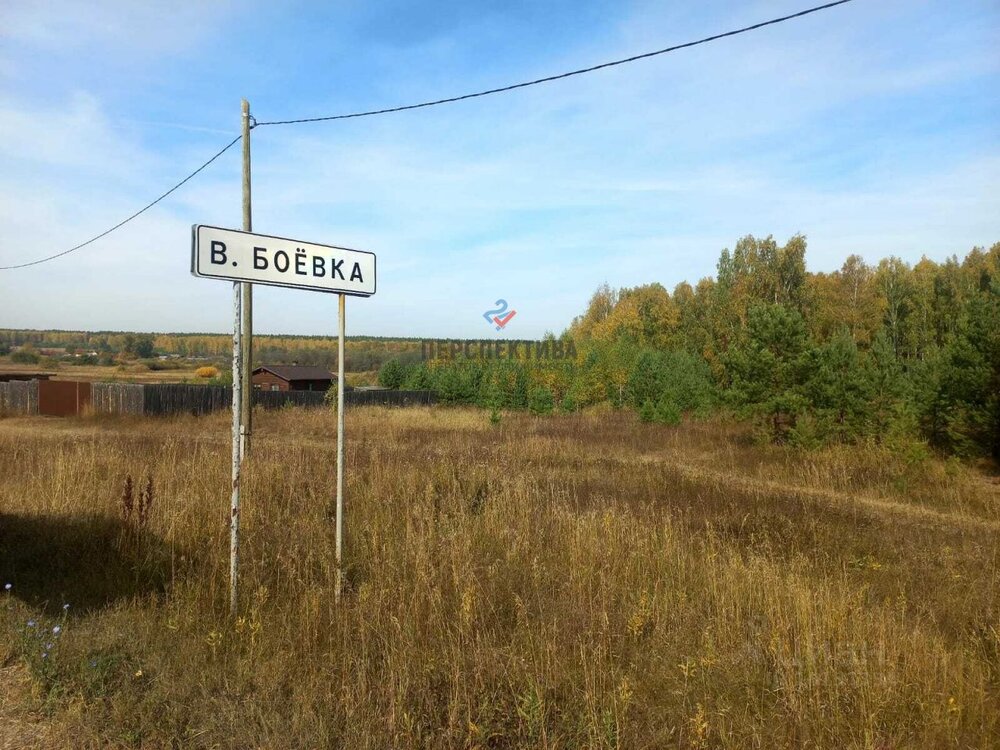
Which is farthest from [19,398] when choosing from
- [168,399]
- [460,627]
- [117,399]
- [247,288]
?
[460,627]

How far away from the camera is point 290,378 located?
5147cm

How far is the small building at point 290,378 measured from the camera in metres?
51.2

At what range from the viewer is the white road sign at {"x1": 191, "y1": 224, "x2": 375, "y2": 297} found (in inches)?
143

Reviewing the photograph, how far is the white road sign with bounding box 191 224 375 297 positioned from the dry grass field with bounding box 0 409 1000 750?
1.86 metres

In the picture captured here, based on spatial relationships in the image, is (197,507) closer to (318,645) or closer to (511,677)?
(318,645)

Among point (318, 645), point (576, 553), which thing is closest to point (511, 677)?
point (318, 645)

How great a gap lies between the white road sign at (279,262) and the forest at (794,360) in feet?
41.6

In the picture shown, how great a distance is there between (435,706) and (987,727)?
241cm

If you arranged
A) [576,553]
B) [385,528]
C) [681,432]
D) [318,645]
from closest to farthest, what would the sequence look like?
1. [318,645]
2. [576,553]
3. [385,528]
4. [681,432]

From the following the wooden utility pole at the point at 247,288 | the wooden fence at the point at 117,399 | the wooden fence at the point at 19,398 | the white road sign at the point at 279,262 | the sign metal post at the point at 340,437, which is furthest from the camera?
the wooden fence at the point at 19,398

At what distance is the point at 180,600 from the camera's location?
12.8 feet

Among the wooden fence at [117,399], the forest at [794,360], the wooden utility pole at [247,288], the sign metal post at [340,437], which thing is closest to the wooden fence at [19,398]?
the wooden fence at [117,399]

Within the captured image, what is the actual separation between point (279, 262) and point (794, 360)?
14.3 m

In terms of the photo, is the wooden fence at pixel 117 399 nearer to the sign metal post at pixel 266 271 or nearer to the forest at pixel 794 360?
the forest at pixel 794 360
